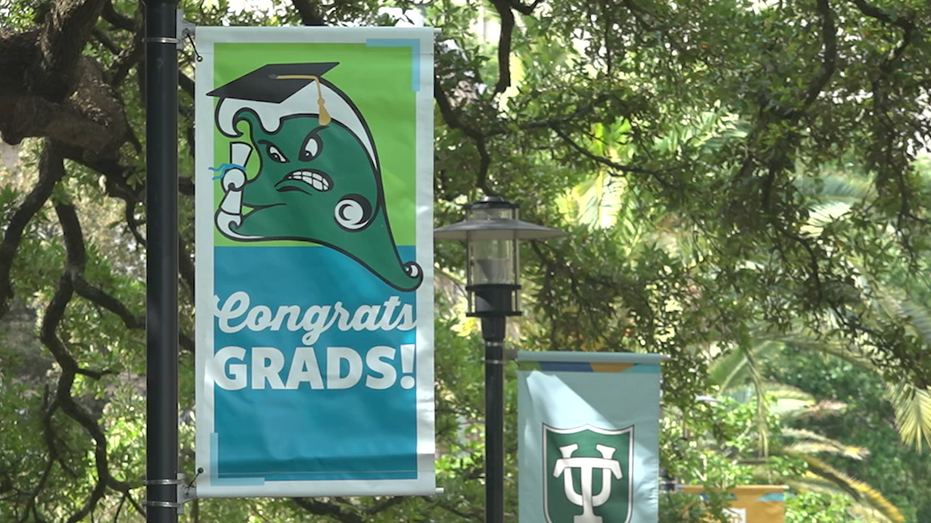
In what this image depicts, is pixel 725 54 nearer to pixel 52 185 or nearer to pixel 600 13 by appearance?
pixel 600 13

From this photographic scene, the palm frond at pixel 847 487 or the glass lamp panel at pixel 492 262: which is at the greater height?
the glass lamp panel at pixel 492 262

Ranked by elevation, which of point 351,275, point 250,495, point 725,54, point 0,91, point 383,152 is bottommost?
point 250,495

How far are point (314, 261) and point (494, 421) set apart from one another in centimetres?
393

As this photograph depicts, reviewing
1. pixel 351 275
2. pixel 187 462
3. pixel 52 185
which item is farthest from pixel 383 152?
pixel 187 462

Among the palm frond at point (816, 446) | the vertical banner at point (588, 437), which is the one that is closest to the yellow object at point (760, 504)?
the vertical banner at point (588, 437)

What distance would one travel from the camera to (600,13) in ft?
30.6

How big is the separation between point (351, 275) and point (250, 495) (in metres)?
0.72

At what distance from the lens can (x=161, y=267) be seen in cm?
376

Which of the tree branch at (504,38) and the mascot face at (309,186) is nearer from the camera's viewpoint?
the mascot face at (309,186)

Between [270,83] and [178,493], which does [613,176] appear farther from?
[178,493]

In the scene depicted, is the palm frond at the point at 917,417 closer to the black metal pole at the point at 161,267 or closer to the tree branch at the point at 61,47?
the tree branch at the point at 61,47

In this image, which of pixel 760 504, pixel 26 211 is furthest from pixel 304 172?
pixel 760 504

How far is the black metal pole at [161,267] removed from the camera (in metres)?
3.72

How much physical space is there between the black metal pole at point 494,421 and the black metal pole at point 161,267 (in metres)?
3.99
